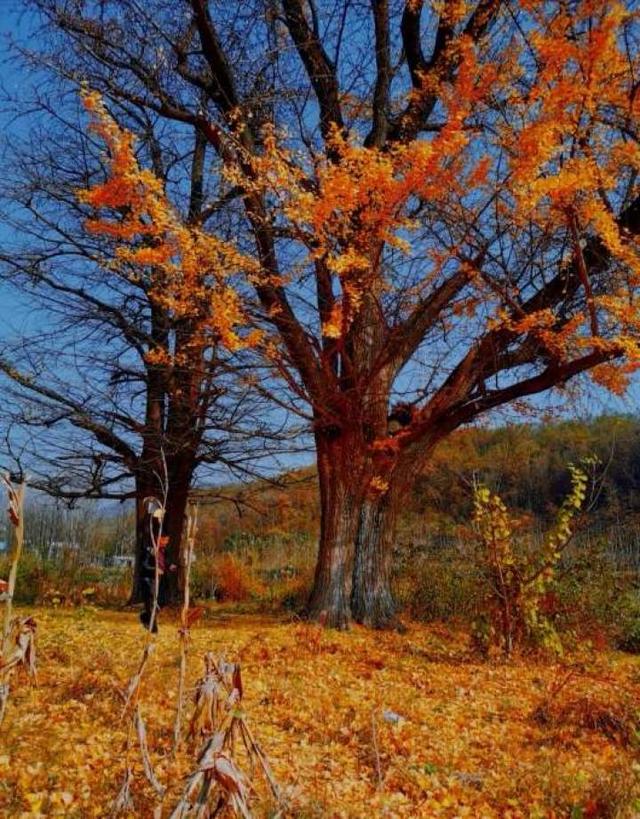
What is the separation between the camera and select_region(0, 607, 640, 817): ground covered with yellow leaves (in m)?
2.88

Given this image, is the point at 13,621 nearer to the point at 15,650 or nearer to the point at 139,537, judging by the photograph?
the point at 15,650

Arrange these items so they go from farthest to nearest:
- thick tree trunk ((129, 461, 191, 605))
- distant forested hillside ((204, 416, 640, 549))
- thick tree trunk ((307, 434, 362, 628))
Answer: distant forested hillside ((204, 416, 640, 549))
thick tree trunk ((129, 461, 191, 605))
thick tree trunk ((307, 434, 362, 628))

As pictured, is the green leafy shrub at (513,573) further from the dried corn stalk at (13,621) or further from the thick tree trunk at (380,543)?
the dried corn stalk at (13,621)

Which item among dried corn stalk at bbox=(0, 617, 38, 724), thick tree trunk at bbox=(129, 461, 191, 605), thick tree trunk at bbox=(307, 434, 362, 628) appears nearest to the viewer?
dried corn stalk at bbox=(0, 617, 38, 724)

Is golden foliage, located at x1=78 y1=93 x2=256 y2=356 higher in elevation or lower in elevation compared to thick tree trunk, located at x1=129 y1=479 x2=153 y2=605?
higher

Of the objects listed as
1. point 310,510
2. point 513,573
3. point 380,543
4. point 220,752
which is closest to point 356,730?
point 220,752

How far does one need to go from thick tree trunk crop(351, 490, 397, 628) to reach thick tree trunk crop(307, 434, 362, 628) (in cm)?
14

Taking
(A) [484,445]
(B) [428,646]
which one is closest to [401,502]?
(B) [428,646]

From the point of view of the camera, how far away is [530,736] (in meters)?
4.19

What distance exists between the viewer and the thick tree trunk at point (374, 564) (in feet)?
26.9

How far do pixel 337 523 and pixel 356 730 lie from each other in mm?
4368

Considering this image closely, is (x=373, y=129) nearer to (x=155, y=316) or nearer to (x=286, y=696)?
(x=155, y=316)

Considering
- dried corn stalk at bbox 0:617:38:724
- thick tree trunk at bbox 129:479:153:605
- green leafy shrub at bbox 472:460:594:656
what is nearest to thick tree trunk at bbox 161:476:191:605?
thick tree trunk at bbox 129:479:153:605

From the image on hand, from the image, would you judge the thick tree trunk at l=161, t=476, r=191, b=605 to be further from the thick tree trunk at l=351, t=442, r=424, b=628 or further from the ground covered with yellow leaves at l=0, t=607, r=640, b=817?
the ground covered with yellow leaves at l=0, t=607, r=640, b=817
